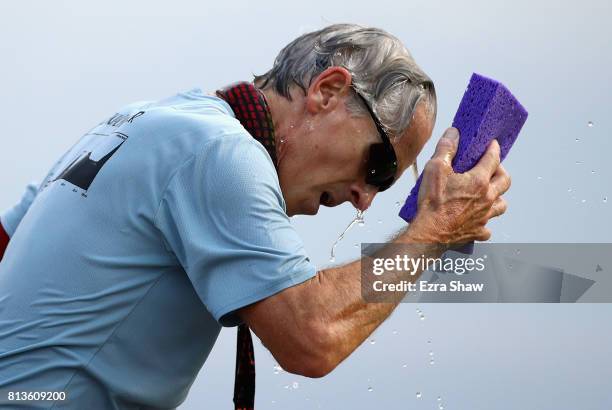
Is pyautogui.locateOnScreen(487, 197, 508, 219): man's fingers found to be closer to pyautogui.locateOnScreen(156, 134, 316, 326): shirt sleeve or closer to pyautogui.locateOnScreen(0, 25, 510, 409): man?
pyautogui.locateOnScreen(0, 25, 510, 409): man

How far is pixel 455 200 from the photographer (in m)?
3.13

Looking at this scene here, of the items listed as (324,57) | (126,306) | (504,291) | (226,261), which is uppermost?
(324,57)

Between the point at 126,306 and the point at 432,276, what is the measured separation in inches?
52.8

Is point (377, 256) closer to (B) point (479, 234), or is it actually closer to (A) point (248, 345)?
(B) point (479, 234)

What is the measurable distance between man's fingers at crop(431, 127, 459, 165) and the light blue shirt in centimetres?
82

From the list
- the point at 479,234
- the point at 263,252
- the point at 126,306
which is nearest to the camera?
the point at 263,252

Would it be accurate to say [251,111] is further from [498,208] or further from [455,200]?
[498,208]

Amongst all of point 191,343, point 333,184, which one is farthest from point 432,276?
point 191,343

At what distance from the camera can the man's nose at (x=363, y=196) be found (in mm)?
3512

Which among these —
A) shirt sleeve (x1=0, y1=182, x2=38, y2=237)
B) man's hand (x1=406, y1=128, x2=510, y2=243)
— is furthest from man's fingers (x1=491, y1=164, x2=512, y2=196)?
shirt sleeve (x1=0, y1=182, x2=38, y2=237)

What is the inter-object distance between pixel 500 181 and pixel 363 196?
21.7 inches

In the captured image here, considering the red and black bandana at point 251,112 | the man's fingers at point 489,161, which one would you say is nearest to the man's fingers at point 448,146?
the man's fingers at point 489,161

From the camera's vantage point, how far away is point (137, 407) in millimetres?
2955

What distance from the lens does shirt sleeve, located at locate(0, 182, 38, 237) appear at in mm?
3713
